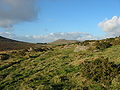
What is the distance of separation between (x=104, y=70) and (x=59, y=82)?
13.6 ft

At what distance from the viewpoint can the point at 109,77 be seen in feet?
44.1

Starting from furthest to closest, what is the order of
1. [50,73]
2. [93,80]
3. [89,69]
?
[50,73] → [89,69] → [93,80]

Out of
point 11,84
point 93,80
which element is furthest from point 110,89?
point 11,84

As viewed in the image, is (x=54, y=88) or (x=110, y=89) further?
(x=54, y=88)

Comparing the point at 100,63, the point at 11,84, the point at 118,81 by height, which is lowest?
the point at 11,84

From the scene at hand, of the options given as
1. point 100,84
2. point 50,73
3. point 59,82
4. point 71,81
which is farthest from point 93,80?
point 50,73

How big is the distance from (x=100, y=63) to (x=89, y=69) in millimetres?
1368

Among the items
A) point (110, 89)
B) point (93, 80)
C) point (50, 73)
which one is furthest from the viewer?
point (50, 73)

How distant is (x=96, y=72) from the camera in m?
14.6

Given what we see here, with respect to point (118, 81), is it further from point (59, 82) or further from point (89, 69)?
point (59, 82)

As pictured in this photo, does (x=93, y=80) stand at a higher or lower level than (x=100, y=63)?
lower

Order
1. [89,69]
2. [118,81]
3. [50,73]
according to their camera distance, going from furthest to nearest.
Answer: [50,73] < [89,69] < [118,81]

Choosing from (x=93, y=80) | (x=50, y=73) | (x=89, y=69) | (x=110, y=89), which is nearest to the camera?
(x=110, y=89)

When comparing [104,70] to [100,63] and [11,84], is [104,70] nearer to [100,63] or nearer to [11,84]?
[100,63]
